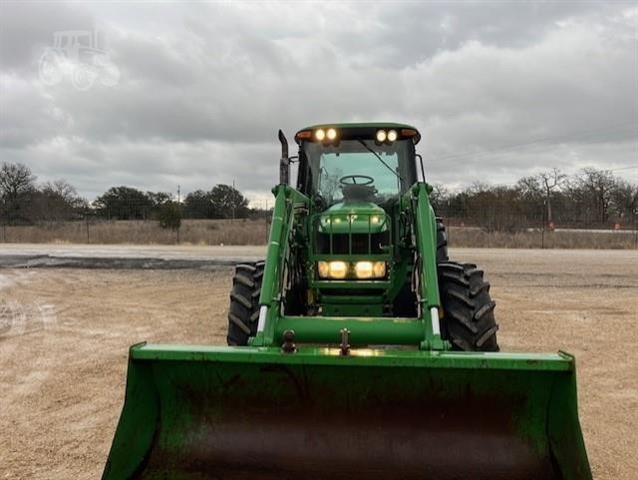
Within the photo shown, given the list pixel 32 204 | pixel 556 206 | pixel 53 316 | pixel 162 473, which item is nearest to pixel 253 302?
pixel 162 473

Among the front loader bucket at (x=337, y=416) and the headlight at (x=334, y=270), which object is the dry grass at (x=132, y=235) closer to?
the headlight at (x=334, y=270)

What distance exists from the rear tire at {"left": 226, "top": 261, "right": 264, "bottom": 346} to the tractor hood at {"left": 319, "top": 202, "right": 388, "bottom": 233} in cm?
82

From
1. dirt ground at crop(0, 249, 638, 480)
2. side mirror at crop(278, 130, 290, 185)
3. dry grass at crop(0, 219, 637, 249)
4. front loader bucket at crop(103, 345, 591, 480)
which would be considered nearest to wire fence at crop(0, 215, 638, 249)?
dry grass at crop(0, 219, 637, 249)

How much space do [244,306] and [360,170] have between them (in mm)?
1979

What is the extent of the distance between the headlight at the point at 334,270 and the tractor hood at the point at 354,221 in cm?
30

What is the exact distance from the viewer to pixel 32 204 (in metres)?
48.1

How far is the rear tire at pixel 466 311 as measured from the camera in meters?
4.43

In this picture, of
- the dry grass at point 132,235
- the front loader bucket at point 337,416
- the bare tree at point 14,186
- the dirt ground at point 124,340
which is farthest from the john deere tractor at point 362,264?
the bare tree at point 14,186

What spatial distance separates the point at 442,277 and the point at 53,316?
21.4 feet

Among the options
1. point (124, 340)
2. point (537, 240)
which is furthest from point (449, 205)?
point (124, 340)

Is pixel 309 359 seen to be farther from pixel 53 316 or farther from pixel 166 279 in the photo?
pixel 166 279

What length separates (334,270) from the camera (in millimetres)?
4969

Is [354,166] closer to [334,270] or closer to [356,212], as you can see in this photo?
[356,212]

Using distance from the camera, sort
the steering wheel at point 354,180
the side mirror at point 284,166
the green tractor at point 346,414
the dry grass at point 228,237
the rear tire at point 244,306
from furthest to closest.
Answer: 1. the dry grass at point 228,237
2. the steering wheel at point 354,180
3. the side mirror at point 284,166
4. the rear tire at point 244,306
5. the green tractor at point 346,414
